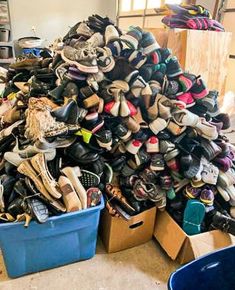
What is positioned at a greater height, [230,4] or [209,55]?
[230,4]

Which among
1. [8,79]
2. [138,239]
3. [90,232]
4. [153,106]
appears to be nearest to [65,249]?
[90,232]

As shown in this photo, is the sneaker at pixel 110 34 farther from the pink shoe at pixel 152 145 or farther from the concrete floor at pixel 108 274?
the concrete floor at pixel 108 274

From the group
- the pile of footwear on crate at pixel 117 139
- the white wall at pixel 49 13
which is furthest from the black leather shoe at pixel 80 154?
→ the white wall at pixel 49 13

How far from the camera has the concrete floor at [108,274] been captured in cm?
109

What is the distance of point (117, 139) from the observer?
1.15 m

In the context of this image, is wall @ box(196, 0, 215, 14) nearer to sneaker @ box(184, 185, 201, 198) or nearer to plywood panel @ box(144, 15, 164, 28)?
plywood panel @ box(144, 15, 164, 28)

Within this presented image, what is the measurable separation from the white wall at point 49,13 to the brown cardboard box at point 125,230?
5.02 m

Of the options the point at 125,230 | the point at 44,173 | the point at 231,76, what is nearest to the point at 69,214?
the point at 44,173

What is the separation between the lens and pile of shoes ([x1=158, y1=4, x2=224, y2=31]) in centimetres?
164

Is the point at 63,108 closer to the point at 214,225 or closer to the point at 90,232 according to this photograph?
the point at 90,232

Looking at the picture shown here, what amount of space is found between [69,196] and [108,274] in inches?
17.3

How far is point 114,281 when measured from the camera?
1122mm

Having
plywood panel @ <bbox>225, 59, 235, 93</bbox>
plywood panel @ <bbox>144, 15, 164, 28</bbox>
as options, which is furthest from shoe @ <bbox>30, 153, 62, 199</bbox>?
plywood panel @ <bbox>144, 15, 164, 28</bbox>

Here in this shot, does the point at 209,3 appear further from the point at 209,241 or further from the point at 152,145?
the point at 209,241
